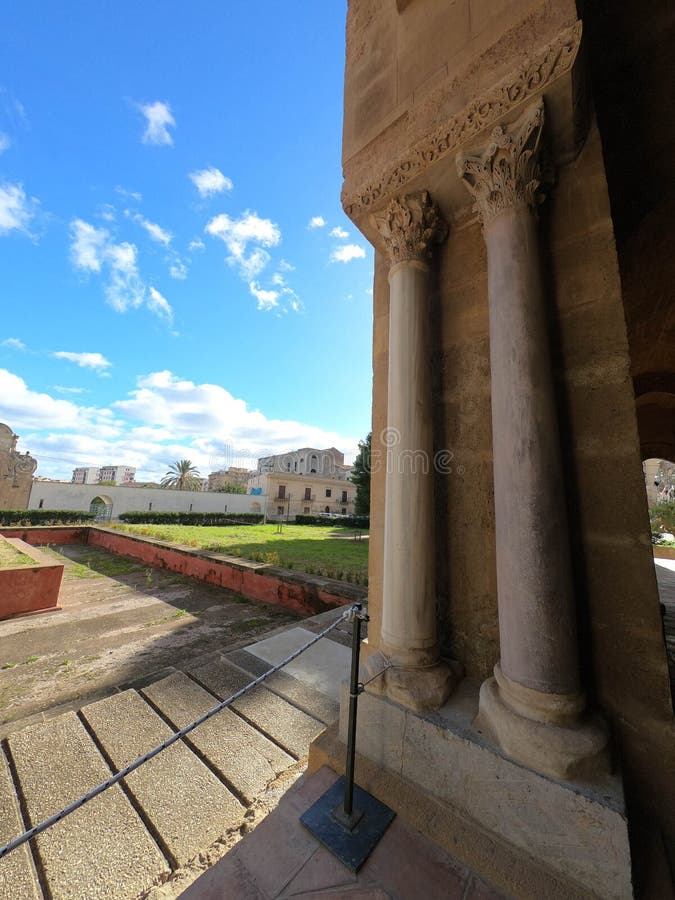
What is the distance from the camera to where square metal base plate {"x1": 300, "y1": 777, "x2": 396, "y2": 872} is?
140cm

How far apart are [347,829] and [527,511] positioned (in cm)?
163

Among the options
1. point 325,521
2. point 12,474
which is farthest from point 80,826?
point 12,474

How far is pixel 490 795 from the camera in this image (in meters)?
1.44

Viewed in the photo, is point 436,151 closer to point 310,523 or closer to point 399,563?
point 399,563

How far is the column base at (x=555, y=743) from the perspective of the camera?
4.39 ft

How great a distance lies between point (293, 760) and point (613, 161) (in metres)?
5.08

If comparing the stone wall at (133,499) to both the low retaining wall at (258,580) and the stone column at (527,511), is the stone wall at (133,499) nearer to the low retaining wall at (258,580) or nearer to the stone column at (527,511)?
the low retaining wall at (258,580)

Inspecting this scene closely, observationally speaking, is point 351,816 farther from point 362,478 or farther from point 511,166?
point 362,478

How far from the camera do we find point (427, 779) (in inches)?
63.2

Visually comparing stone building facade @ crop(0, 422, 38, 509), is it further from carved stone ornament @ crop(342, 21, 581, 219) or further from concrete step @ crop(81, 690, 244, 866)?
carved stone ornament @ crop(342, 21, 581, 219)

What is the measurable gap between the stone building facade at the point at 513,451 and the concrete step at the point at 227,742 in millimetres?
457

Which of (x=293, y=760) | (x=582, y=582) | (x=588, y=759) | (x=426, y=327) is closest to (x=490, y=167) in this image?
(x=426, y=327)

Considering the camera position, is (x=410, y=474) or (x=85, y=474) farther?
(x=85, y=474)

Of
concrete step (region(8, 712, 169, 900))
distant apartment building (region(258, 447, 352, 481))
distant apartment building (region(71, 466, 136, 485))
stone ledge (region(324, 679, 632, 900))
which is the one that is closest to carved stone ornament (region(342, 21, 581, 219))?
stone ledge (region(324, 679, 632, 900))
